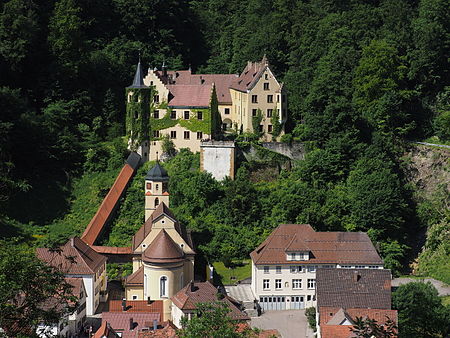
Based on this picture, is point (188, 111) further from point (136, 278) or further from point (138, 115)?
point (136, 278)

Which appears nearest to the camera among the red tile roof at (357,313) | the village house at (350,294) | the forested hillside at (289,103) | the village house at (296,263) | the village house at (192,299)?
the red tile roof at (357,313)

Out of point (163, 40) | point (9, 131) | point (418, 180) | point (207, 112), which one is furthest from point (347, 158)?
point (163, 40)

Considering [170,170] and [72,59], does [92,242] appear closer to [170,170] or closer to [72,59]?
[170,170]

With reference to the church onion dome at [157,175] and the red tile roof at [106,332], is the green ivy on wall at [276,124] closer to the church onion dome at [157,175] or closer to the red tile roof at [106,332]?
the church onion dome at [157,175]

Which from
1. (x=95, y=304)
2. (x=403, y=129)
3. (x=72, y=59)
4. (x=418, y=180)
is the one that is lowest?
(x=95, y=304)

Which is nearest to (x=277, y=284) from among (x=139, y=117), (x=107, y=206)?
(x=107, y=206)

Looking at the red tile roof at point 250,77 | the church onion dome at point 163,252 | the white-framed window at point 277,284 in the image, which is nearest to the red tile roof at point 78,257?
the church onion dome at point 163,252

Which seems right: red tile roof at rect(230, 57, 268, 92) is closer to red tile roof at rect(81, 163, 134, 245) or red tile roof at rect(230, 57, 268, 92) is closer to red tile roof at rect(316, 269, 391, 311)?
red tile roof at rect(81, 163, 134, 245)
